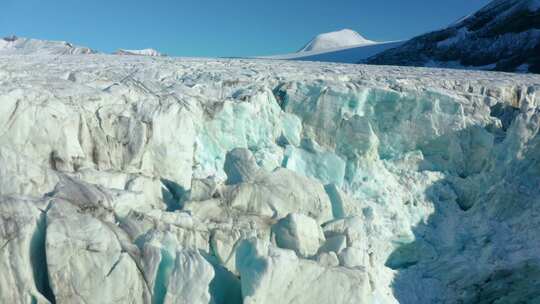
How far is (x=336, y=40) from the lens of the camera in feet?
150

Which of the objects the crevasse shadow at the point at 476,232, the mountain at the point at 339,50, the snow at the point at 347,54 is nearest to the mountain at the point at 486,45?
the snow at the point at 347,54

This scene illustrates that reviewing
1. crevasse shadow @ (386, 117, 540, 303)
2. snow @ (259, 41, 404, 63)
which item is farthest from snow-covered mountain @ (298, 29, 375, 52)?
crevasse shadow @ (386, 117, 540, 303)

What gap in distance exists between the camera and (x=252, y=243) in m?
6.45

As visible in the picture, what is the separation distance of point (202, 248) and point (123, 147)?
2200 mm

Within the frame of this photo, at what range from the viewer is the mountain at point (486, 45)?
25.3 metres

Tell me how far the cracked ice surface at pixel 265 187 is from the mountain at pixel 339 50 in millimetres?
20117

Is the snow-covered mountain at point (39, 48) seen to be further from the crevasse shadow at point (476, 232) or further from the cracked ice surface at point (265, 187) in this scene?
the crevasse shadow at point (476, 232)

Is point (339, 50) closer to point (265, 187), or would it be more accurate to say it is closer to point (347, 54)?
point (347, 54)

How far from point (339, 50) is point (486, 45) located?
10.3 m

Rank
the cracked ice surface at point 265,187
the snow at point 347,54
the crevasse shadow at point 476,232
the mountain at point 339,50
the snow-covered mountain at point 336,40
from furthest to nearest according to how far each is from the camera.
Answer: the snow-covered mountain at point 336,40 → the mountain at point 339,50 → the snow at point 347,54 → the crevasse shadow at point 476,232 → the cracked ice surface at point 265,187

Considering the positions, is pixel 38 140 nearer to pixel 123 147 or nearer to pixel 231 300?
pixel 123 147

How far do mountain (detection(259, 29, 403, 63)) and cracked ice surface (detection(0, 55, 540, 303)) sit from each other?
20.1 m

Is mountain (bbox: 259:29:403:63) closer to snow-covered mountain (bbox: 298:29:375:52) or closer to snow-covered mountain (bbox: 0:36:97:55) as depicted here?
snow-covered mountain (bbox: 298:29:375:52)

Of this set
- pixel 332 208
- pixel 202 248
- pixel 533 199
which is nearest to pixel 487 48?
pixel 533 199
